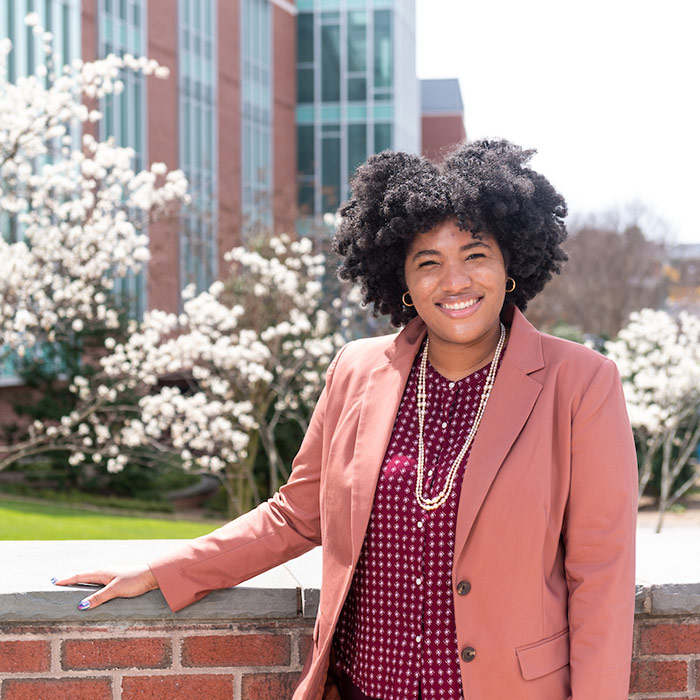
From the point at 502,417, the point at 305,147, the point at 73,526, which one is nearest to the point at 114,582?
the point at 502,417

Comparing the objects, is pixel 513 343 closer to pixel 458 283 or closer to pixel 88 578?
pixel 458 283

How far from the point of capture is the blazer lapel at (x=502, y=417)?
2113 mm

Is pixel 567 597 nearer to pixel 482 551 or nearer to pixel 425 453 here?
pixel 482 551

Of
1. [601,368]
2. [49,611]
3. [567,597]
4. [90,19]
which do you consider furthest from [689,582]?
[90,19]

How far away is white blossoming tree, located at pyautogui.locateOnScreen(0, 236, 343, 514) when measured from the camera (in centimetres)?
1126

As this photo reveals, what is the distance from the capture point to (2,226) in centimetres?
1867

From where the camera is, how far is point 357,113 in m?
31.6

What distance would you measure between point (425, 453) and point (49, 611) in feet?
3.59

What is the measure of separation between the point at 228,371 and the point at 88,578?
1012 cm

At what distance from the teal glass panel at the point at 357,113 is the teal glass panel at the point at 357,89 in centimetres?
23

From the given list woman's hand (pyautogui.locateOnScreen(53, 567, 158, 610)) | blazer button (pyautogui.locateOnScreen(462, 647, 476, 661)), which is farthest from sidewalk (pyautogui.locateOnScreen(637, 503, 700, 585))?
woman's hand (pyautogui.locateOnScreen(53, 567, 158, 610))

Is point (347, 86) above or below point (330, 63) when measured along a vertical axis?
below

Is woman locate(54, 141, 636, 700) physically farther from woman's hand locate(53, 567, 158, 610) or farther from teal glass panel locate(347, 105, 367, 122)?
teal glass panel locate(347, 105, 367, 122)

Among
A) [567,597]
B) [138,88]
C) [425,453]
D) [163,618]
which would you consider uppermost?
[138,88]
